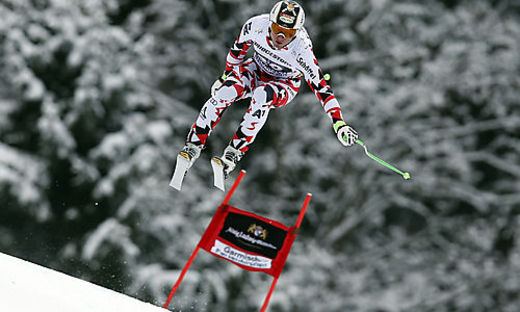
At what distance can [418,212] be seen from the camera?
19219 millimetres

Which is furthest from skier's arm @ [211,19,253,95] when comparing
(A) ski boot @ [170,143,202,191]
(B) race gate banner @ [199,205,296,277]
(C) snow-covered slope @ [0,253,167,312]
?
(C) snow-covered slope @ [0,253,167,312]

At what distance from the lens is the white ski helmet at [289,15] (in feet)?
21.8

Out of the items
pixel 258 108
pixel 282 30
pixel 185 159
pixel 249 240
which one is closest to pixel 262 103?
pixel 258 108

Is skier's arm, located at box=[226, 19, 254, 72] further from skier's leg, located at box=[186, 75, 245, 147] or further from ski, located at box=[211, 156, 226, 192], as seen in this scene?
ski, located at box=[211, 156, 226, 192]

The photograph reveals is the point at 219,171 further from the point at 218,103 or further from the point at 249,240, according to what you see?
the point at 249,240

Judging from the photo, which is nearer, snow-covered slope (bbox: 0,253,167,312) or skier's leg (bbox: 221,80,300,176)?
snow-covered slope (bbox: 0,253,167,312)

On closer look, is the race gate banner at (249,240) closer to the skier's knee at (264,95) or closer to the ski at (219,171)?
the ski at (219,171)

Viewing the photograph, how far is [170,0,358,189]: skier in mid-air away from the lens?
6.93 metres

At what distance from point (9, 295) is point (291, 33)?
101 inches

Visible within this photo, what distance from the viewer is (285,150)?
17.3m

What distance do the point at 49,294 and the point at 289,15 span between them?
7.91ft

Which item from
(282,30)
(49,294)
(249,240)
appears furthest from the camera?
(249,240)

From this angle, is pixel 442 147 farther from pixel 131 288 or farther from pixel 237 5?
pixel 131 288

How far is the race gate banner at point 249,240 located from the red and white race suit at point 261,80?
3.03ft
